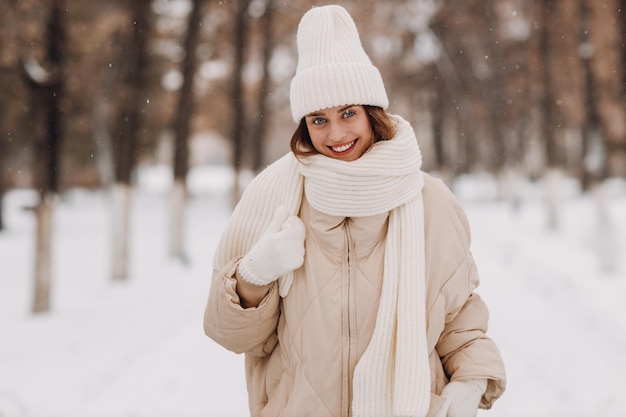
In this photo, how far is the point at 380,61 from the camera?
26.9 m

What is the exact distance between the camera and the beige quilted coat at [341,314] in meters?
2.02

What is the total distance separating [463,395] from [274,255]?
2.57ft

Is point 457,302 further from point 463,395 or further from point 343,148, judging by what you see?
point 343,148

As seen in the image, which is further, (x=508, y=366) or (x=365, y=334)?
(x=508, y=366)

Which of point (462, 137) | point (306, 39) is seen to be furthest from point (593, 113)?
point (462, 137)

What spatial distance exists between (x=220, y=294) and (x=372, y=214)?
0.56 m

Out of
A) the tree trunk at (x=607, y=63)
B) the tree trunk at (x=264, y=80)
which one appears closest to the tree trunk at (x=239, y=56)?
the tree trunk at (x=264, y=80)

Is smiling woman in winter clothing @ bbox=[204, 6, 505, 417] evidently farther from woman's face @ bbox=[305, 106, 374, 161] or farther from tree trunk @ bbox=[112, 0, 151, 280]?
tree trunk @ bbox=[112, 0, 151, 280]

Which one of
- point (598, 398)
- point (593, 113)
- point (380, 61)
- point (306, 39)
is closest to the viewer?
point (306, 39)

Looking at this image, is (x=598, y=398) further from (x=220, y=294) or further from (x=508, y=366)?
(x=220, y=294)

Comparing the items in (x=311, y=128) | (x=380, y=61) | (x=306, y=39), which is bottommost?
(x=311, y=128)

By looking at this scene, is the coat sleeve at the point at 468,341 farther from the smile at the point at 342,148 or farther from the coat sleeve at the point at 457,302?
the smile at the point at 342,148

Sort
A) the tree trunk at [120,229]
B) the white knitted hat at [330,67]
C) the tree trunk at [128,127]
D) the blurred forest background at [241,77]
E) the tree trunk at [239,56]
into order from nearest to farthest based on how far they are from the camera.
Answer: the white knitted hat at [330,67]
the blurred forest background at [241,77]
the tree trunk at [120,229]
the tree trunk at [128,127]
the tree trunk at [239,56]

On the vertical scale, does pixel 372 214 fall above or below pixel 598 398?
above
